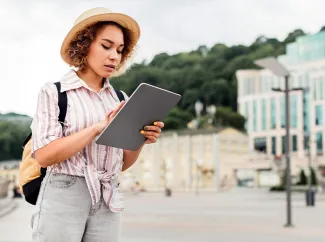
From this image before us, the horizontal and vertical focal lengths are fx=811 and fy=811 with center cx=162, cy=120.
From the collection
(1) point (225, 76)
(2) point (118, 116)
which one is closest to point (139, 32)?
(2) point (118, 116)

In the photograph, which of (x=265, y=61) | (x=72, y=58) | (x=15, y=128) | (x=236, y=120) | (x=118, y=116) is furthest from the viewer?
(x=236, y=120)

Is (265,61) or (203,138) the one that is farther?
(203,138)

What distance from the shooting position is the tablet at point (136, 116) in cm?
293

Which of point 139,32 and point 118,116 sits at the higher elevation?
point 139,32

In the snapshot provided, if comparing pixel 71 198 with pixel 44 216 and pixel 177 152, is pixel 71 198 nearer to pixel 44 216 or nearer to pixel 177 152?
pixel 44 216

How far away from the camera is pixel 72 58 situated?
325cm

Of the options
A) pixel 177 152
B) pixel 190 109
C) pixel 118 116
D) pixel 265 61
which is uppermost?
pixel 190 109

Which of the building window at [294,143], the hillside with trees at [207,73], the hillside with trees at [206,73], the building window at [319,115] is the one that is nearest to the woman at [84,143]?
the building window at [319,115]

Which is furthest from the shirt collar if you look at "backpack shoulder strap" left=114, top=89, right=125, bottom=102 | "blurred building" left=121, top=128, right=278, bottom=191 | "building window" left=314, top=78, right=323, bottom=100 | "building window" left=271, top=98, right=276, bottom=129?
"building window" left=271, top=98, right=276, bottom=129

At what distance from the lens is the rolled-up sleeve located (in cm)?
300

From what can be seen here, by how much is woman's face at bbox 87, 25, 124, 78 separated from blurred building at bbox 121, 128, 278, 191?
74.3 metres

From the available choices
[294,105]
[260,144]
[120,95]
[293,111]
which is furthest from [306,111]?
[120,95]

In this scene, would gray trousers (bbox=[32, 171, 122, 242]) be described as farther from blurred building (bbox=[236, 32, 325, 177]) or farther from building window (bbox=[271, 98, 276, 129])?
building window (bbox=[271, 98, 276, 129])

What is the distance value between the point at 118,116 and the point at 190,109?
120 meters
